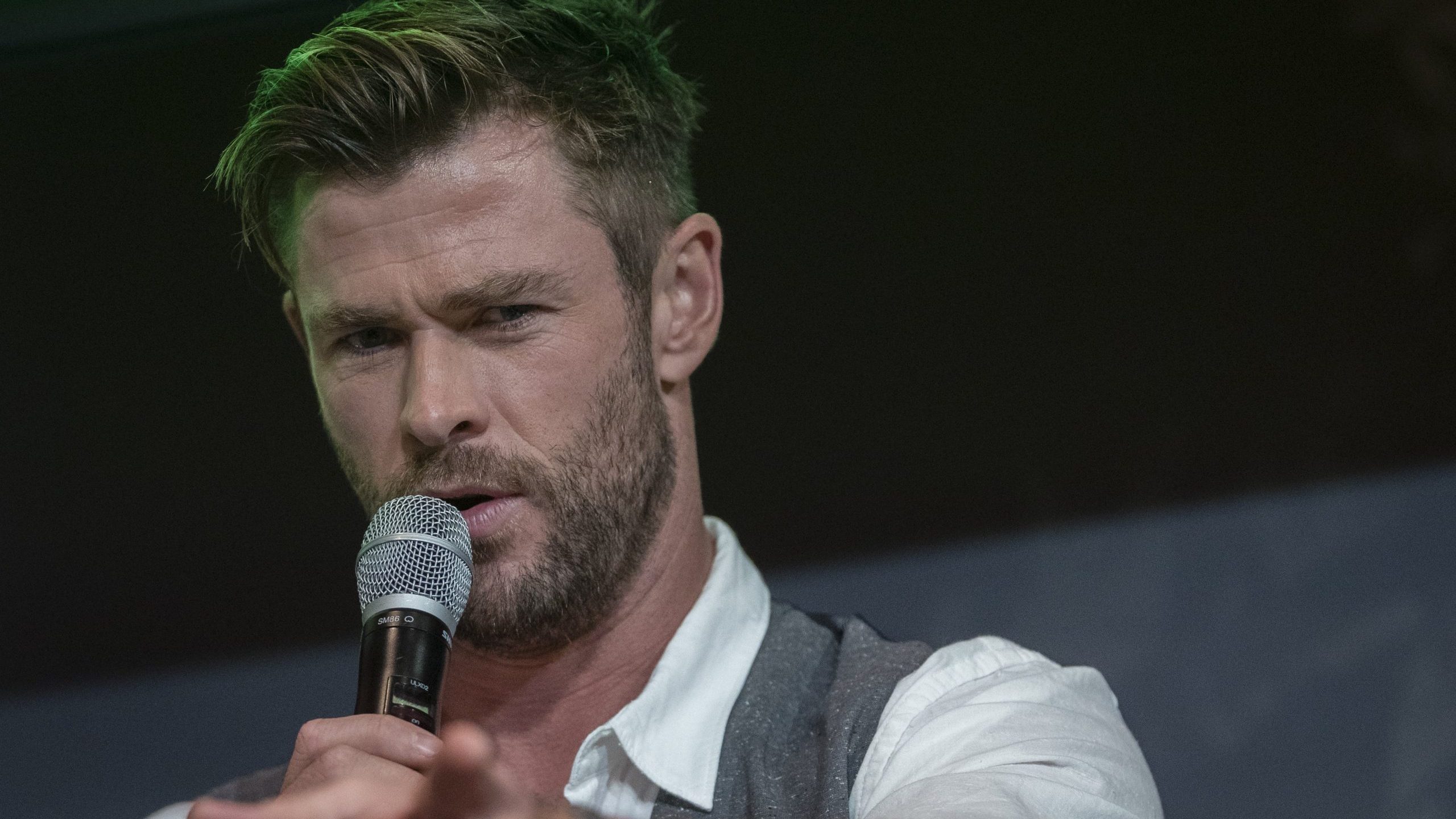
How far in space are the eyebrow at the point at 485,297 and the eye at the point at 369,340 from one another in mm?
13

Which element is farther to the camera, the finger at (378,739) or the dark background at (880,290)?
the dark background at (880,290)

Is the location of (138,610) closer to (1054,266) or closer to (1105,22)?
(1054,266)

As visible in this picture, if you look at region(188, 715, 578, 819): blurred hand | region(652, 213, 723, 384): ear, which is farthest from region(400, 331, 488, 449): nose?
region(188, 715, 578, 819): blurred hand

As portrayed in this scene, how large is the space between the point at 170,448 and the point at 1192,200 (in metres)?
1.67

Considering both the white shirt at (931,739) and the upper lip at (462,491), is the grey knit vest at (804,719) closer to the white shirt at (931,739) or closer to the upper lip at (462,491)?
the white shirt at (931,739)

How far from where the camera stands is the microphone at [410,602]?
3.14 ft

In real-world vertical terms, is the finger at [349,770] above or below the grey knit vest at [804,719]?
above

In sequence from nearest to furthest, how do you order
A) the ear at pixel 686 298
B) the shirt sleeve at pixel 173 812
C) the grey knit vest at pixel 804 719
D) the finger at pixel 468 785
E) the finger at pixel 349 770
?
the finger at pixel 468 785 → the finger at pixel 349 770 → the grey knit vest at pixel 804 719 → the ear at pixel 686 298 → the shirt sleeve at pixel 173 812

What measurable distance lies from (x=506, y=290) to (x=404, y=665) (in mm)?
509

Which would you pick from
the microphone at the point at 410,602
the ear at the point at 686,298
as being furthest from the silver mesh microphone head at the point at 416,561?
the ear at the point at 686,298

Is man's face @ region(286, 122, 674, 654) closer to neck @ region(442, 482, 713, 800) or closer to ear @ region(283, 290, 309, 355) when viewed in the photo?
neck @ region(442, 482, 713, 800)

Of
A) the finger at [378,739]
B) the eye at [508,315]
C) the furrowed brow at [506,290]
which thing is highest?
the furrowed brow at [506,290]

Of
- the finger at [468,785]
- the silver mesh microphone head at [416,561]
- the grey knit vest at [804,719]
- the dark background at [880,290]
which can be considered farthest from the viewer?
the dark background at [880,290]

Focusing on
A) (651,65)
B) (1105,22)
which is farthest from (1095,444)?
(651,65)
